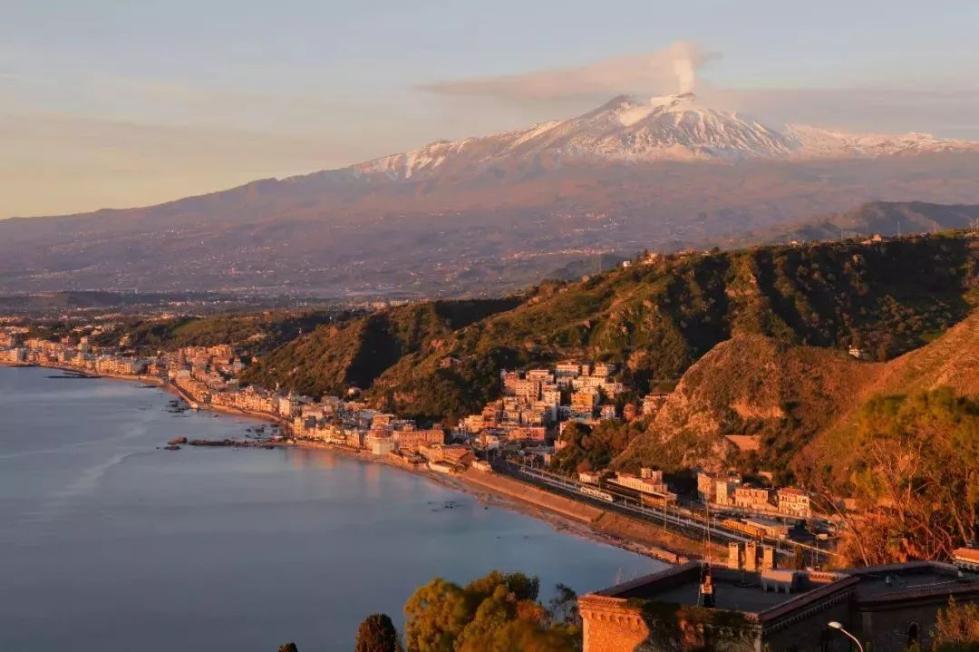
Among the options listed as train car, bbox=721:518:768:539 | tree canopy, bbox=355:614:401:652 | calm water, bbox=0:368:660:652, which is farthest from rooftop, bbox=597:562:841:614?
train car, bbox=721:518:768:539

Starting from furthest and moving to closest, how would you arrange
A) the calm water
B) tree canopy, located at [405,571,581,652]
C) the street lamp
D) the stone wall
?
1. the calm water
2. tree canopy, located at [405,571,581,652]
3. the stone wall
4. the street lamp

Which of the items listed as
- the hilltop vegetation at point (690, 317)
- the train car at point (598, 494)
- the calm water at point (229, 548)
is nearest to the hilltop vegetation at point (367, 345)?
the hilltop vegetation at point (690, 317)

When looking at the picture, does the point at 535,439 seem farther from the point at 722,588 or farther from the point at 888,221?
the point at 888,221

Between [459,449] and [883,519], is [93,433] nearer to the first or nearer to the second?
[459,449]

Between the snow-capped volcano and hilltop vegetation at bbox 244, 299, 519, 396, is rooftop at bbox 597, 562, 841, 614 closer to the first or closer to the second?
hilltop vegetation at bbox 244, 299, 519, 396

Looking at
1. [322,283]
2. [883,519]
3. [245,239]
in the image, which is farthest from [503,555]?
[245,239]

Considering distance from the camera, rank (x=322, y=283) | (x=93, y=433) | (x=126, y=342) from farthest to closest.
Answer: (x=322, y=283) → (x=126, y=342) → (x=93, y=433)
